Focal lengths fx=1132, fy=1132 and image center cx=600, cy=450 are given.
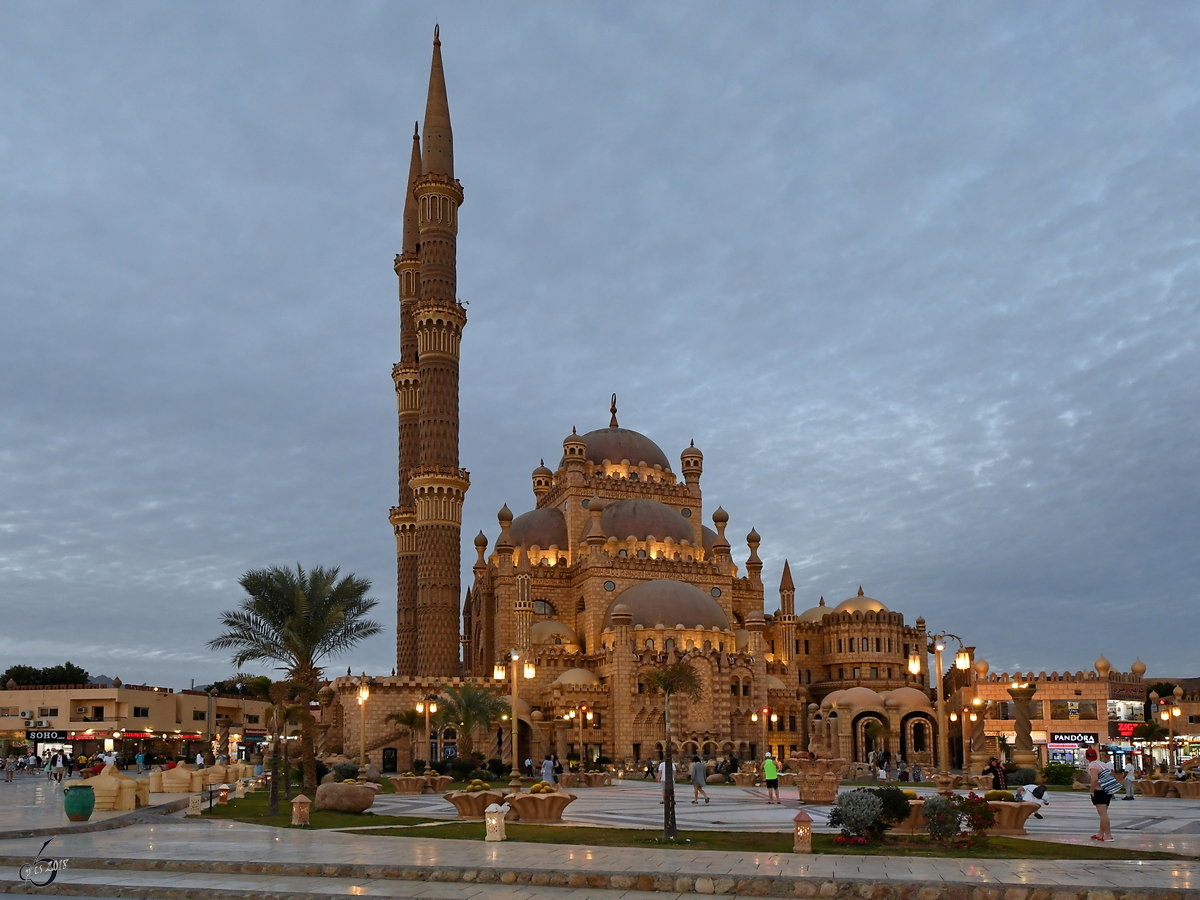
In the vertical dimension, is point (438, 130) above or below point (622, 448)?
above

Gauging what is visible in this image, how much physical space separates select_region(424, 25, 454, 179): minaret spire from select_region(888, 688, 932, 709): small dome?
39.2m

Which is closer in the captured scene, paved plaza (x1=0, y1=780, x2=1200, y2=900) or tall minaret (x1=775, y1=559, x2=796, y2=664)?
paved plaza (x1=0, y1=780, x2=1200, y2=900)

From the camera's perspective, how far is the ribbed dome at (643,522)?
68.0 meters

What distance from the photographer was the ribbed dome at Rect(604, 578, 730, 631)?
195 ft

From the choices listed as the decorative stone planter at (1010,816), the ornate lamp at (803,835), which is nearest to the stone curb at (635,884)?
the ornate lamp at (803,835)

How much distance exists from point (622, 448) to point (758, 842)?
56704 mm

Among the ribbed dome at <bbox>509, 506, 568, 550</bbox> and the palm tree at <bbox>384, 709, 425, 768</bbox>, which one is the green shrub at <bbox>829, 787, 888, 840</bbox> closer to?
the palm tree at <bbox>384, 709, 425, 768</bbox>

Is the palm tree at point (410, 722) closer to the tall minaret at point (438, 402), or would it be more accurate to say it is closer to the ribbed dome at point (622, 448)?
the tall minaret at point (438, 402)

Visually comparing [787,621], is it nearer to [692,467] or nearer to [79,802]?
[692,467]

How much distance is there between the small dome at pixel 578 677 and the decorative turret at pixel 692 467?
19.6 m

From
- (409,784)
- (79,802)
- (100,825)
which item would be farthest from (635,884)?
(409,784)

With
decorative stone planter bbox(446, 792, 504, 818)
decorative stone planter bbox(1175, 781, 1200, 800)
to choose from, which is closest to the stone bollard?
decorative stone planter bbox(446, 792, 504, 818)

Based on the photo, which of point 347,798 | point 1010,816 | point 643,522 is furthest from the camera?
point 643,522
